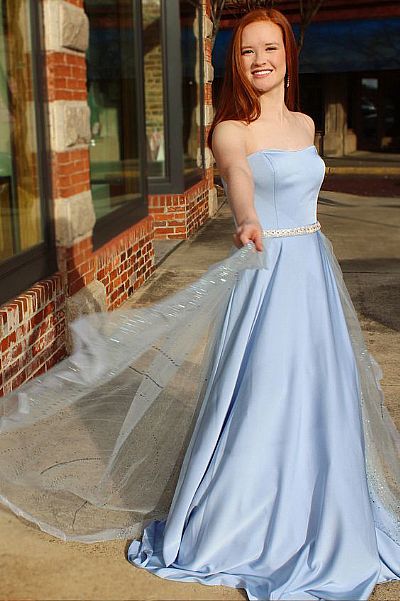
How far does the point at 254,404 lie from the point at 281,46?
132cm

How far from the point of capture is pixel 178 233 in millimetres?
10945

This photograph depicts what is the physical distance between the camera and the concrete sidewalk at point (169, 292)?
3.08 m

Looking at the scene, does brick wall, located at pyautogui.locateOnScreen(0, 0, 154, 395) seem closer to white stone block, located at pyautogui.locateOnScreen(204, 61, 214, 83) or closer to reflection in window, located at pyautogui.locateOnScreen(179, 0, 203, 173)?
reflection in window, located at pyautogui.locateOnScreen(179, 0, 203, 173)

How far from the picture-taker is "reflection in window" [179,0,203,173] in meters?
11.3

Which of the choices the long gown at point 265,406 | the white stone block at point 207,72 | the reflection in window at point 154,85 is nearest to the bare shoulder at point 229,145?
the long gown at point 265,406

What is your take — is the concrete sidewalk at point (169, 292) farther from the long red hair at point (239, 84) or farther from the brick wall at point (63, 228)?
the long red hair at point (239, 84)

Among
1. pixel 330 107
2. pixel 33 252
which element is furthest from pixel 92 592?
pixel 330 107

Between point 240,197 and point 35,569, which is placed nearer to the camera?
point 240,197

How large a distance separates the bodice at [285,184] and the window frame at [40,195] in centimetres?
237

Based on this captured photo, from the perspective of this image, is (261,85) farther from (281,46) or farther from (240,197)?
(240,197)

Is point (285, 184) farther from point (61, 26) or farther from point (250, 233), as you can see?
point (61, 26)

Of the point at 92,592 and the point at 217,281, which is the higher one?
the point at 217,281

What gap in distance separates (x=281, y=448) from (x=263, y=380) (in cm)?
26
